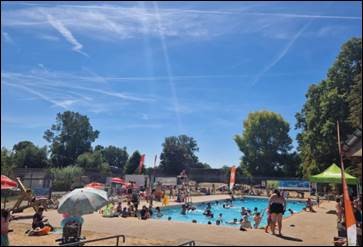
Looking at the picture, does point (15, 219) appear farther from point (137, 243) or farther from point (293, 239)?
point (293, 239)

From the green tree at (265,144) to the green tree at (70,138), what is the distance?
3551 cm

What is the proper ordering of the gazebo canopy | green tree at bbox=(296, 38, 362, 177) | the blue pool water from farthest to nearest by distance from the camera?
green tree at bbox=(296, 38, 362, 177) < the blue pool water < the gazebo canopy

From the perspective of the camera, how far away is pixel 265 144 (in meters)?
64.3

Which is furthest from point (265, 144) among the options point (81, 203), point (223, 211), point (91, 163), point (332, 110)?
point (81, 203)

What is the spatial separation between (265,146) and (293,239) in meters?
53.9

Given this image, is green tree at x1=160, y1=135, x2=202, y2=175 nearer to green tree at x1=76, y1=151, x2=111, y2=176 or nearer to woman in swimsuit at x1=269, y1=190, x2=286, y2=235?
green tree at x1=76, y1=151, x2=111, y2=176

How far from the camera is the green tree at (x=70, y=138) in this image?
257 ft

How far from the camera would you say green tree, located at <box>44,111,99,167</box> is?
257ft

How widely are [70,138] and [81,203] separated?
241 ft

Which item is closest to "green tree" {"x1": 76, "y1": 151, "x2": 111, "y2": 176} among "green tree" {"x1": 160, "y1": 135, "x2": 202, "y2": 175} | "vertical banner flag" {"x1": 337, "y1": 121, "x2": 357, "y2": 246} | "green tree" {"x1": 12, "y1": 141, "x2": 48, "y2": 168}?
"green tree" {"x1": 12, "y1": 141, "x2": 48, "y2": 168}

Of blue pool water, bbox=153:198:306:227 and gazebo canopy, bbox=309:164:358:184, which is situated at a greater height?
gazebo canopy, bbox=309:164:358:184

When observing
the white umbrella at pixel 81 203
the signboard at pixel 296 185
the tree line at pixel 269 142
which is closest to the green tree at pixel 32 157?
the tree line at pixel 269 142

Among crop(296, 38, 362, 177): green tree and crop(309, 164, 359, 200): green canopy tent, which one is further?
crop(296, 38, 362, 177): green tree

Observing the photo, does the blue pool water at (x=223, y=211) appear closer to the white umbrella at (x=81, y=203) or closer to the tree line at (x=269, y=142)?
the tree line at (x=269, y=142)
